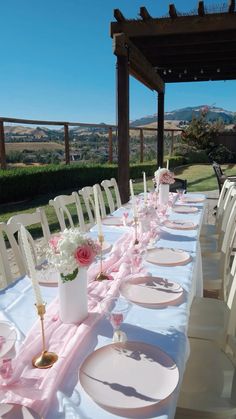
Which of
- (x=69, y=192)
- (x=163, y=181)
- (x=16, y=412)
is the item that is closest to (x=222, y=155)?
(x=69, y=192)

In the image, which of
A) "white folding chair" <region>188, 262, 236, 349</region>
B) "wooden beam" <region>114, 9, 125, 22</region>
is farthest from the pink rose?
"wooden beam" <region>114, 9, 125, 22</region>

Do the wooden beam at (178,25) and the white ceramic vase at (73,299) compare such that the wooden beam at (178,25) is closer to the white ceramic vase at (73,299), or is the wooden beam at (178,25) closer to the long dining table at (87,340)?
the long dining table at (87,340)

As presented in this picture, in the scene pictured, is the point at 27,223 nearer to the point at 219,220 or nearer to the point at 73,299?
the point at 73,299

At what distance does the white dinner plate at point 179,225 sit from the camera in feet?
9.25

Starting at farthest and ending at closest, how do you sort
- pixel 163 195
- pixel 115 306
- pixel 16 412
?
pixel 163 195, pixel 115 306, pixel 16 412

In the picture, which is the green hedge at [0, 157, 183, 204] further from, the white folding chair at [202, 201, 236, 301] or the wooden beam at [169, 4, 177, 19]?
the white folding chair at [202, 201, 236, 301]

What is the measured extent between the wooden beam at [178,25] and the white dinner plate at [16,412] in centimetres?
502

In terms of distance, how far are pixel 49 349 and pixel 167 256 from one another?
1.07 m

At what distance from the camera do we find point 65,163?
8.89m

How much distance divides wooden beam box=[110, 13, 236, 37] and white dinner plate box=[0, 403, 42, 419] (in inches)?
198

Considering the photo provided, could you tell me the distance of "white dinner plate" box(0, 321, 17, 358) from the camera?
1100mm

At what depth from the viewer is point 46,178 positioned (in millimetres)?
7844

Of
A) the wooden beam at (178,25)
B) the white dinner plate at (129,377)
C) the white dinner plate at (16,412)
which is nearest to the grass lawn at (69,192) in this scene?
the wooden beam at (178,25)

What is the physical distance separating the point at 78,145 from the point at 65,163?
64 cm
